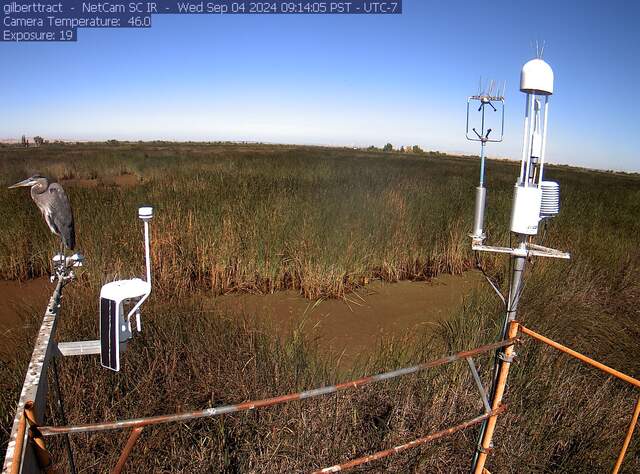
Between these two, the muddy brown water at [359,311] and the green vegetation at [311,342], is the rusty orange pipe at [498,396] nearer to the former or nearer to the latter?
the green vegetation at [311,342]

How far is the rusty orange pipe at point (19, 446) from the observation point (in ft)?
2.68

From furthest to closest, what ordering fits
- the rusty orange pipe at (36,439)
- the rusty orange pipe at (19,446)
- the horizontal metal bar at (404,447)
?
the horizontal metal bar at (404,447), the rusty orange pipe at (36,439), the rusty orange pipe at (19,446)

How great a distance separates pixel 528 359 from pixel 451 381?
730mm

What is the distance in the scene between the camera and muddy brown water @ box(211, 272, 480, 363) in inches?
158

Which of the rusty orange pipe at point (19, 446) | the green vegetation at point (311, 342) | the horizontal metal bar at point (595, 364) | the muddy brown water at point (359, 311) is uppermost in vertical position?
the rusty orange pipe at point (19, 446)

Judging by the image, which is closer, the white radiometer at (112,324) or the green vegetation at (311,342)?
the white radiometer at (112,324)

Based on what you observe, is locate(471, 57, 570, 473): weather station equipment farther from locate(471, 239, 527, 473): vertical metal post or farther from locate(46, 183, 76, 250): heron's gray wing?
locate(46, 183, 76, 250): heron's gray wing

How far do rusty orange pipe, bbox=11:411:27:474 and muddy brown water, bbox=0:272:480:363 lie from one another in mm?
2821

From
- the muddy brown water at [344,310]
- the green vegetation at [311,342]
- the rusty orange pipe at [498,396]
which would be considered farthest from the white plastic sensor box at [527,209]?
the muddy brown water at [344,310]

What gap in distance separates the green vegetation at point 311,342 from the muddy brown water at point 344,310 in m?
0.22

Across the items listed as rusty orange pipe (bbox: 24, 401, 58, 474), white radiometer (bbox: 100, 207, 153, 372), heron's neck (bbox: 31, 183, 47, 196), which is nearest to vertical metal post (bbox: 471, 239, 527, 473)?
white radiometer (bbox: 100, 207, 153, 372)

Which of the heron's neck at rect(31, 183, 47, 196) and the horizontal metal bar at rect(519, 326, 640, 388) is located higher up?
the heron's neck at rect(31, 183, 47, 196)

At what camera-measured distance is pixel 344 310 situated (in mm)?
4812

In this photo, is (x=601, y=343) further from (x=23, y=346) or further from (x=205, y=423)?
(x=23, y=346)
